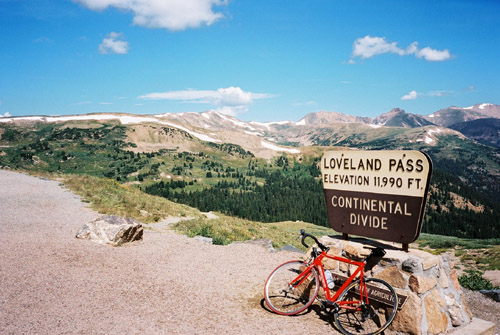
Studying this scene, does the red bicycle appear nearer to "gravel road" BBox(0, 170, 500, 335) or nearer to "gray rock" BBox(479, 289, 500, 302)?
"gravel road" BBox(0, 170, 500, 335)

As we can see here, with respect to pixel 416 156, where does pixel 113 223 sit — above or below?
below

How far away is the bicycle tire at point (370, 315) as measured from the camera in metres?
6.77

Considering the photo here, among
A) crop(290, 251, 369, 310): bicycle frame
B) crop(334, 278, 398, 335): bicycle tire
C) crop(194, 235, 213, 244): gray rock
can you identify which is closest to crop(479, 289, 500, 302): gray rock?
crop(334, 278, 398, 335): bicycle tire

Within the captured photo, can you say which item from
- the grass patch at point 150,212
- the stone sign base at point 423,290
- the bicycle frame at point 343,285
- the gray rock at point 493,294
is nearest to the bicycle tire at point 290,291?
the bicycle frame at point 343,285

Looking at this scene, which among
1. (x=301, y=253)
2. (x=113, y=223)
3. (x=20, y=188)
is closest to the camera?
(x=113, y=223)

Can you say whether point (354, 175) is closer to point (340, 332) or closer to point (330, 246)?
point (330, 246)

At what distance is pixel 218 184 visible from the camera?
19988 centimetres

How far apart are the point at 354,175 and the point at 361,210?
1.00m

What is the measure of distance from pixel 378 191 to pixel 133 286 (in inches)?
320

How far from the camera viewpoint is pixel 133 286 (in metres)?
9.64

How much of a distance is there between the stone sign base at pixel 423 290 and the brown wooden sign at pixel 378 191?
2.06 ft

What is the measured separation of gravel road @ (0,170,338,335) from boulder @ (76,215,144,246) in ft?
1.57

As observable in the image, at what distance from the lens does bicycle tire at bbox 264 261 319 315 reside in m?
8.02

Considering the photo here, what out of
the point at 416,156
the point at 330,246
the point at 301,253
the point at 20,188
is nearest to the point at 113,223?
the point at 301,253
